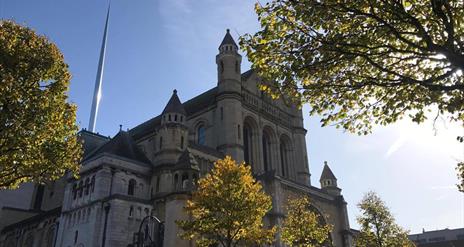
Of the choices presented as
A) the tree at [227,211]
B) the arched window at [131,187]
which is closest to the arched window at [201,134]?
the arched window at [131,187]

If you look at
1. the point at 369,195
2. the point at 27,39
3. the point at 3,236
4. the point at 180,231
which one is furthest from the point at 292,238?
the point at 3,236

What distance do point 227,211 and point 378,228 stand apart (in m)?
18.2

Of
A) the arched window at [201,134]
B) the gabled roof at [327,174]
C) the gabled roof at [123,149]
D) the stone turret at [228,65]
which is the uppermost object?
the stone turret at [228,65]

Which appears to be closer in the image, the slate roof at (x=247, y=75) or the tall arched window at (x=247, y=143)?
the tall arched window at (x=247, y=143)

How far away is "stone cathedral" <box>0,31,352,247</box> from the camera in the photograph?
32.2m

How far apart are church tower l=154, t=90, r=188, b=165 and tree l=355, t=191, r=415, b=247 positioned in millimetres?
17857

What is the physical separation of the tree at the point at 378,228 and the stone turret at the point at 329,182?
56.6 ft

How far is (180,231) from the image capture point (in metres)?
28.5

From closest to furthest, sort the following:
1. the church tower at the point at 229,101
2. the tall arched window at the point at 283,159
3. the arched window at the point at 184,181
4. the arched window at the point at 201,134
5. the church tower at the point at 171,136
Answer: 1. the arched window at the point at 184,181
2. the church tower at the point at 171,136
3. the church tower at the point at 229,101
4. the arched window at the point at 201,134
5. the tall arched window at the point at 283,159

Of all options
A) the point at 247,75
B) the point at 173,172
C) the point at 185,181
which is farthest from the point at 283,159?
the point at 185,181

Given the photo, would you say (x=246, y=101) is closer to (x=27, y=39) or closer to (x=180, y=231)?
(x=180, y=231)

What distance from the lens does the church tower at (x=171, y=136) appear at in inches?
1446

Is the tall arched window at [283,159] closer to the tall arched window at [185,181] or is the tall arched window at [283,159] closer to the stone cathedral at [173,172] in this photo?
the stone cathedral at [173,172]

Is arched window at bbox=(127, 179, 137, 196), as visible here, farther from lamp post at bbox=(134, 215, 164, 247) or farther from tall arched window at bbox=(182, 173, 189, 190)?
tall arched window at bbox=(182, 173, 189, 190)
